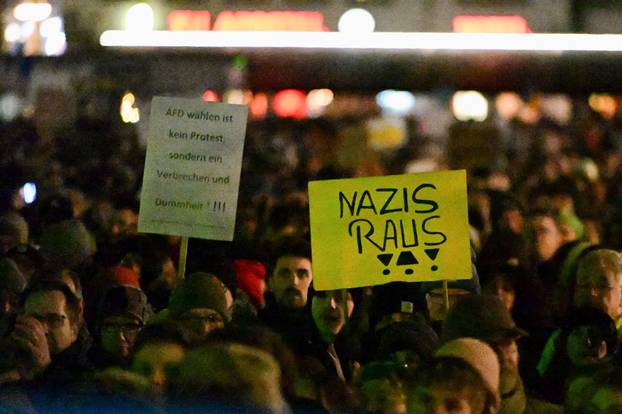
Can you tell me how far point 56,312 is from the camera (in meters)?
6.09

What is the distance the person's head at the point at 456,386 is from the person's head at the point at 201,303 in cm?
129

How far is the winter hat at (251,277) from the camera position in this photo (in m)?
7.80

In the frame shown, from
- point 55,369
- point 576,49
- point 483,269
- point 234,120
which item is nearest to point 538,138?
point 576,49

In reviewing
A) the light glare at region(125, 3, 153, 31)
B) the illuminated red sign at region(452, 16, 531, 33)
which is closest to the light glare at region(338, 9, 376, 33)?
the illuminated red sign at region(452, 16, 531, 33)

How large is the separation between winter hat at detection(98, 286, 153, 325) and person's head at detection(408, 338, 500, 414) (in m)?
1.74

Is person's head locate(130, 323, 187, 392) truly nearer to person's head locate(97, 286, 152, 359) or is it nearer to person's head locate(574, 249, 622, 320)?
person's head locate(97, 286, 152, 359)

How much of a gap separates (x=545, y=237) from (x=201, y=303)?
163 inches

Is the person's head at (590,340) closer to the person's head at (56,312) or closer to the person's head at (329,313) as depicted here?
the person's head at (329,313)

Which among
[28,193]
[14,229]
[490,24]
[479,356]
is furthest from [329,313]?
[490,24]

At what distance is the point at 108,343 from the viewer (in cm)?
604

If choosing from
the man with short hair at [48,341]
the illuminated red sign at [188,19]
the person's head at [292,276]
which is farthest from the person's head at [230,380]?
the illuminated red sign at [188,19]

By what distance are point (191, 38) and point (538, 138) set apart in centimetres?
632

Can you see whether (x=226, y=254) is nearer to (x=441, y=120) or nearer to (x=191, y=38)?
(x=191, y=38)

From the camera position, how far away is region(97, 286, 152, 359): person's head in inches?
238
